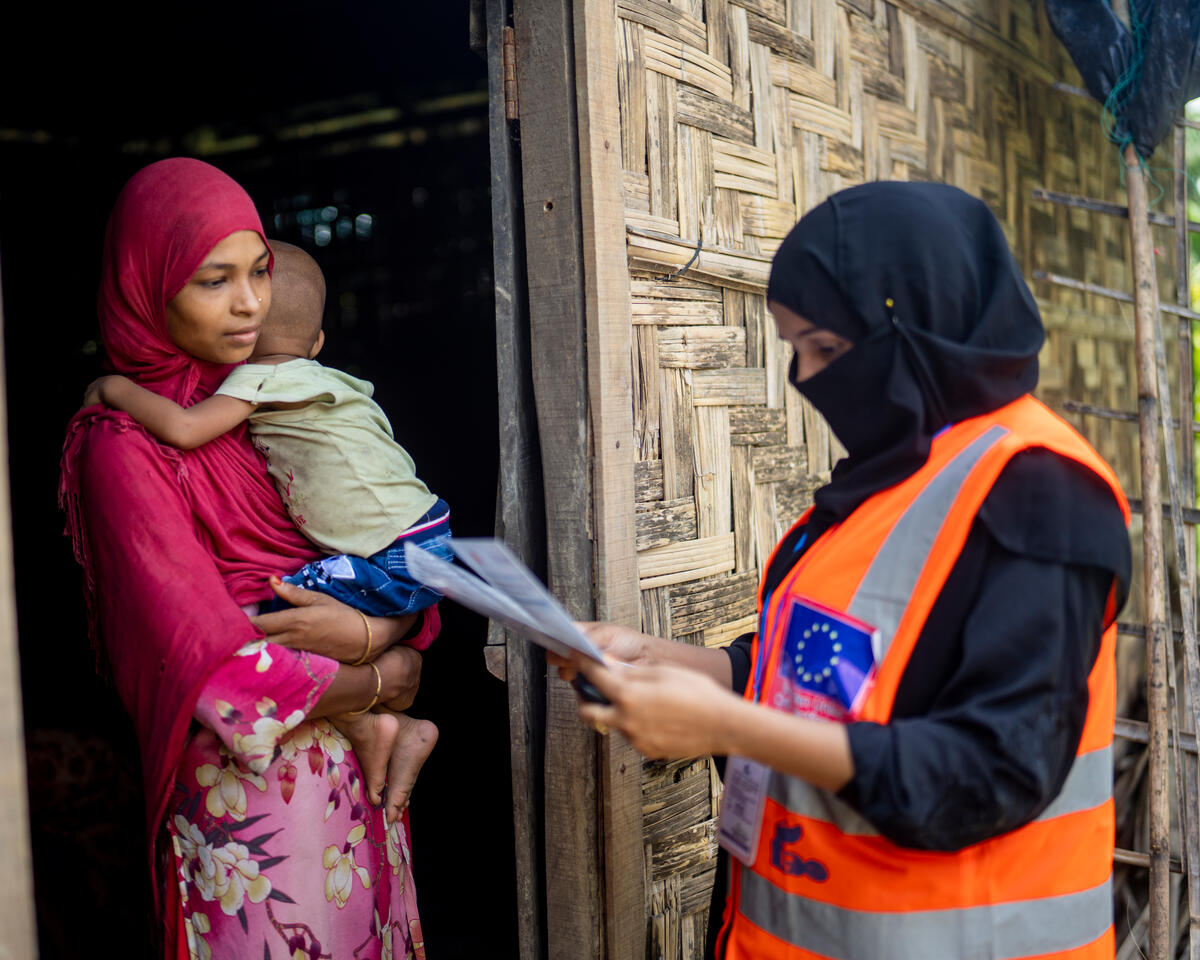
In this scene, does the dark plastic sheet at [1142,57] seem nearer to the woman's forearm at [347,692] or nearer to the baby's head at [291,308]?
the baby's head at [291,308]

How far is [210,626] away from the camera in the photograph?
1757 millimetres

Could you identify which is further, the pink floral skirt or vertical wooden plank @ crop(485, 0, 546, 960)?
vertical wooden plank @ crop(485, 0, 546, 960)

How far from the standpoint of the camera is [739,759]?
1574 millimetres

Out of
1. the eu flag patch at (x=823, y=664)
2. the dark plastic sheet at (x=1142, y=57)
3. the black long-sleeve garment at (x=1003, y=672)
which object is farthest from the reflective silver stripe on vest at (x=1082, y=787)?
the dark plastic sheet at (x=1142, y=57)

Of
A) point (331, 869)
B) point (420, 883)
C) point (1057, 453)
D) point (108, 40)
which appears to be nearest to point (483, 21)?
point (1057, 453)

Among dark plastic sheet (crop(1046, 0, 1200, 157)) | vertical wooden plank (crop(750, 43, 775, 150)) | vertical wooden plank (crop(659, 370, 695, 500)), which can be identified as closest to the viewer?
vertical wooden plank (crop(659, 370, 695, 500))

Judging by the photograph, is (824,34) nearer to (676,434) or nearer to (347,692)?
(676,434)

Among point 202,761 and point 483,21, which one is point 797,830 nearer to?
point 202,761

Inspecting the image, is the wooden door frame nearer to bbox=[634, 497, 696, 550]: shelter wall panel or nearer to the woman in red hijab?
bbox=[634, 497, 696, 550]: shelter wall panel

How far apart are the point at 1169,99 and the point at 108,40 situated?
3.75m

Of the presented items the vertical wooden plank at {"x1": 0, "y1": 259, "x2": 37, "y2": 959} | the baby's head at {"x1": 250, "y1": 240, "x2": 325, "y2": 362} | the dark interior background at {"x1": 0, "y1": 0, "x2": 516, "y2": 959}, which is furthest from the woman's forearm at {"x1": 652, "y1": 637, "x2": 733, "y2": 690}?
the dark interior background at {"x1": 0, "y1": 0, "x2": 516, "y2": 959}

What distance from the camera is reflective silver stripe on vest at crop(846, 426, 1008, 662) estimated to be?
4.36 ft

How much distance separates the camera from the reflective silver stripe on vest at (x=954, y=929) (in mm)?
1373

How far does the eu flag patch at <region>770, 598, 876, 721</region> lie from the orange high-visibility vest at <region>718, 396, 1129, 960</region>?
0.5 inches
